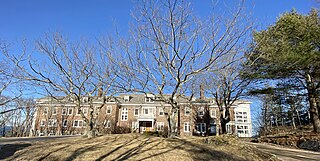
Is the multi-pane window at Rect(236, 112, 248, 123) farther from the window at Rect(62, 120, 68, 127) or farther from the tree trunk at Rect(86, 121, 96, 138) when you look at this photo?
the tree trunk at Rect(86, 121, 96, 138)

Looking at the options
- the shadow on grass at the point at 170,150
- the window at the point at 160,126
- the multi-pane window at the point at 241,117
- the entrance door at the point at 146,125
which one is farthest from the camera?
the multi-pane window at the point at 241,117

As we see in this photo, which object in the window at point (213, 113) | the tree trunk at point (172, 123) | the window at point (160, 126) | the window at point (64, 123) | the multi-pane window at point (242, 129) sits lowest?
the multi-pane window at point (242, 129)

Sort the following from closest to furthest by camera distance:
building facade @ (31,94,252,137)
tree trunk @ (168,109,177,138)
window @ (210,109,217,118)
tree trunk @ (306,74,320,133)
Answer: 1. tree trunk @ (168,109,177,138)
2. tree trunk @ (306,74,320,133)
3. building facade @ (31,94,252,137)
4. window @ (210,109,217,118)

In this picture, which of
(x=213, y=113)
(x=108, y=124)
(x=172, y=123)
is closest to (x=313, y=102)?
(x=172, y=123)

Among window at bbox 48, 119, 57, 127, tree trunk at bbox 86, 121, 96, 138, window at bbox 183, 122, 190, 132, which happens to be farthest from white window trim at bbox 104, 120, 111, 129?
tree trunk at bbox 86, 121, 96, 138

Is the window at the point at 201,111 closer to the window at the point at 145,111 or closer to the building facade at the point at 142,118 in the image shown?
the building facade at the point at 142,118


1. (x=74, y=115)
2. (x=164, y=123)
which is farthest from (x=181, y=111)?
(x=74, y=115)

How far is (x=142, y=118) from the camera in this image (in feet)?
115

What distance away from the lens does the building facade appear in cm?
3494

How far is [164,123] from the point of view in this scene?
117ft

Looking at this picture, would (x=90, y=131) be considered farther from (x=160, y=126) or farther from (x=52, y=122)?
(x=52, y=122)

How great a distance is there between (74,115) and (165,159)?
3404cm

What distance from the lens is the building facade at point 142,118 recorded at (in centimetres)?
3494

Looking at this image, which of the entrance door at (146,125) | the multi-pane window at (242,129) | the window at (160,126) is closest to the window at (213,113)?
the multi-pane window at (242,129)
